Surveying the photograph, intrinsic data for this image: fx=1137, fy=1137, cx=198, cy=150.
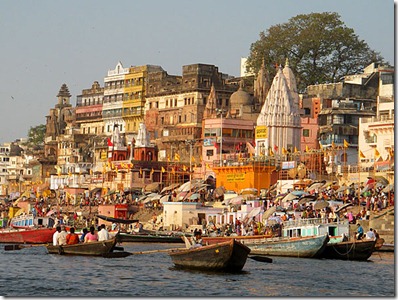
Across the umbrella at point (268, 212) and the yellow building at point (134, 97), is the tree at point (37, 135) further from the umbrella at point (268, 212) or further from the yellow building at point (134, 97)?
the umbrella at point (268, 212)

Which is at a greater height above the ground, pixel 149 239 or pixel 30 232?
pixel 30 232

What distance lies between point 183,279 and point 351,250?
34.1 feet

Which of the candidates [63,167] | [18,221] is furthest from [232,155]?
[63,167]

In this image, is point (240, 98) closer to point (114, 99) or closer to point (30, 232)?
point (114, 99)

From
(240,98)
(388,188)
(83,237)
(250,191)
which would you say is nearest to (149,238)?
(250,191)

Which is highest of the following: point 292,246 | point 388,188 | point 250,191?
point 250,191

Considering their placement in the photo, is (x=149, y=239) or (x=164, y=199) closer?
(x=149, y=239)

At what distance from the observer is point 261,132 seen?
67938mm

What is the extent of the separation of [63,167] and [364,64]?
27449mm

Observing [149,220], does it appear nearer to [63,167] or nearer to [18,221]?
[18,221]

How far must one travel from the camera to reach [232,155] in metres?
70.9

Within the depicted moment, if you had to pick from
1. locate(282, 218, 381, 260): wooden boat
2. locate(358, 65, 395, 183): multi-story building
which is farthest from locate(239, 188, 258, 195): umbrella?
locate(282, 218, 381, 260): wooden boat

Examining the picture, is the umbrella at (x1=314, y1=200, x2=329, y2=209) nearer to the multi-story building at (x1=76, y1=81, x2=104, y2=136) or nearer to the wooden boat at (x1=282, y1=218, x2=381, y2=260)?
the wooden boat at (x1=282, y1=218, x2=381, y2=260)

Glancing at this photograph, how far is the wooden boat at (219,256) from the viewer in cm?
3159
